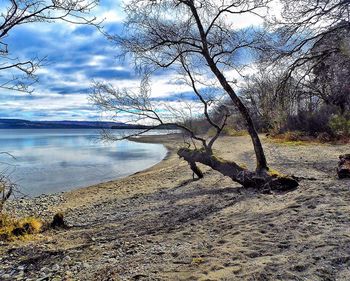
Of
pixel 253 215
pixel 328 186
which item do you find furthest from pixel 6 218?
pixel 328 186

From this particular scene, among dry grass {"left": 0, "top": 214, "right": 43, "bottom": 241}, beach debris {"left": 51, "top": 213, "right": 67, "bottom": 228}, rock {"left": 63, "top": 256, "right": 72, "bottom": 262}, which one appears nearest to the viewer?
rock {"left": 63, "top": 256, "right": 72, "bottom": 262}

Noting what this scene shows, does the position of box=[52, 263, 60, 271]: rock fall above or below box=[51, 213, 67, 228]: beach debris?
above

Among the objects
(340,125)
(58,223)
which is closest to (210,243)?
(58,223)

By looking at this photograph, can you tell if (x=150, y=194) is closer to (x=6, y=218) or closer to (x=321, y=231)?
(x=6, y=218)

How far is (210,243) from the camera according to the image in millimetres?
5238

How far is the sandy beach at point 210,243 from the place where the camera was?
4090 millimetres

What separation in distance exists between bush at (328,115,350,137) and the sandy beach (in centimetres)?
1678

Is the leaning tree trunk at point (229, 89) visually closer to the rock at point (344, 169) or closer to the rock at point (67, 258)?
the rock at point (344, 169)

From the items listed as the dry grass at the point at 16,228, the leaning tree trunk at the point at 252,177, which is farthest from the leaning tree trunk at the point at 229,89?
the dry grass at the point at 16,228

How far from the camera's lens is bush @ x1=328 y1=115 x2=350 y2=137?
23594 mm

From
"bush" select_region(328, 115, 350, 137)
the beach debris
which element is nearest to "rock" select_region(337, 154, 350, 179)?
the beach debris

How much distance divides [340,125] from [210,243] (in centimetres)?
2167

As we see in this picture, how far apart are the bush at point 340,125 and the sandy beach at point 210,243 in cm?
1678

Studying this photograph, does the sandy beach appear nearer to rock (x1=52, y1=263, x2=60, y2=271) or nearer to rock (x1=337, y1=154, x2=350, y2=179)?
rock (x1=52, y1=263, x2=60, y2=271)
